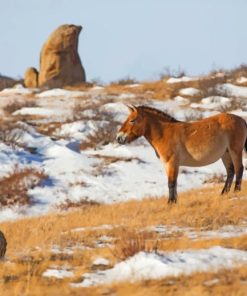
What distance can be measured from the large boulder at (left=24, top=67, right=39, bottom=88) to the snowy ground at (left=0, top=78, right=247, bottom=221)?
50.8 ft

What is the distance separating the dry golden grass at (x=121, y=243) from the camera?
5555 millimetres

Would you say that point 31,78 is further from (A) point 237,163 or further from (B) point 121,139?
(A) point 237,163

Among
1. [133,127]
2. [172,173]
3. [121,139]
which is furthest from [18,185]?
[172,173]

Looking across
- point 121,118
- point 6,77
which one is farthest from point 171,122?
point 6,77

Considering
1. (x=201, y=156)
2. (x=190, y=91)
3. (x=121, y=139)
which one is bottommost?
(x=190, y=91)

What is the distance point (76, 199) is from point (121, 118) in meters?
12.4

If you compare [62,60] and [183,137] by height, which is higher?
[183,137]

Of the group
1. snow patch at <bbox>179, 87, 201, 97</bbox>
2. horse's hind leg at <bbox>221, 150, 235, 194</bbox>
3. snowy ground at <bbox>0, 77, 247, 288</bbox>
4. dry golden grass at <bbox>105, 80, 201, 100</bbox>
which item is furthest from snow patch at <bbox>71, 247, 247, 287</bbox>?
dry golden grass at <bbox>105, 80, 201, 100</bbox>

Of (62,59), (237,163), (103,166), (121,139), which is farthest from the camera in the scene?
(62,59)

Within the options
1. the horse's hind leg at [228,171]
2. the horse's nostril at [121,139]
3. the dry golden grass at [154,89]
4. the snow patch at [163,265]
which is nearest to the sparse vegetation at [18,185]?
the horse's nostril at [121,139]

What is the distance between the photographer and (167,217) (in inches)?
397

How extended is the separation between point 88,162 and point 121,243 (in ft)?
53.7

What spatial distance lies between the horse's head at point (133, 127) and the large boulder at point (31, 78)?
37843mm

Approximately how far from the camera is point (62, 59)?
4747 cm
